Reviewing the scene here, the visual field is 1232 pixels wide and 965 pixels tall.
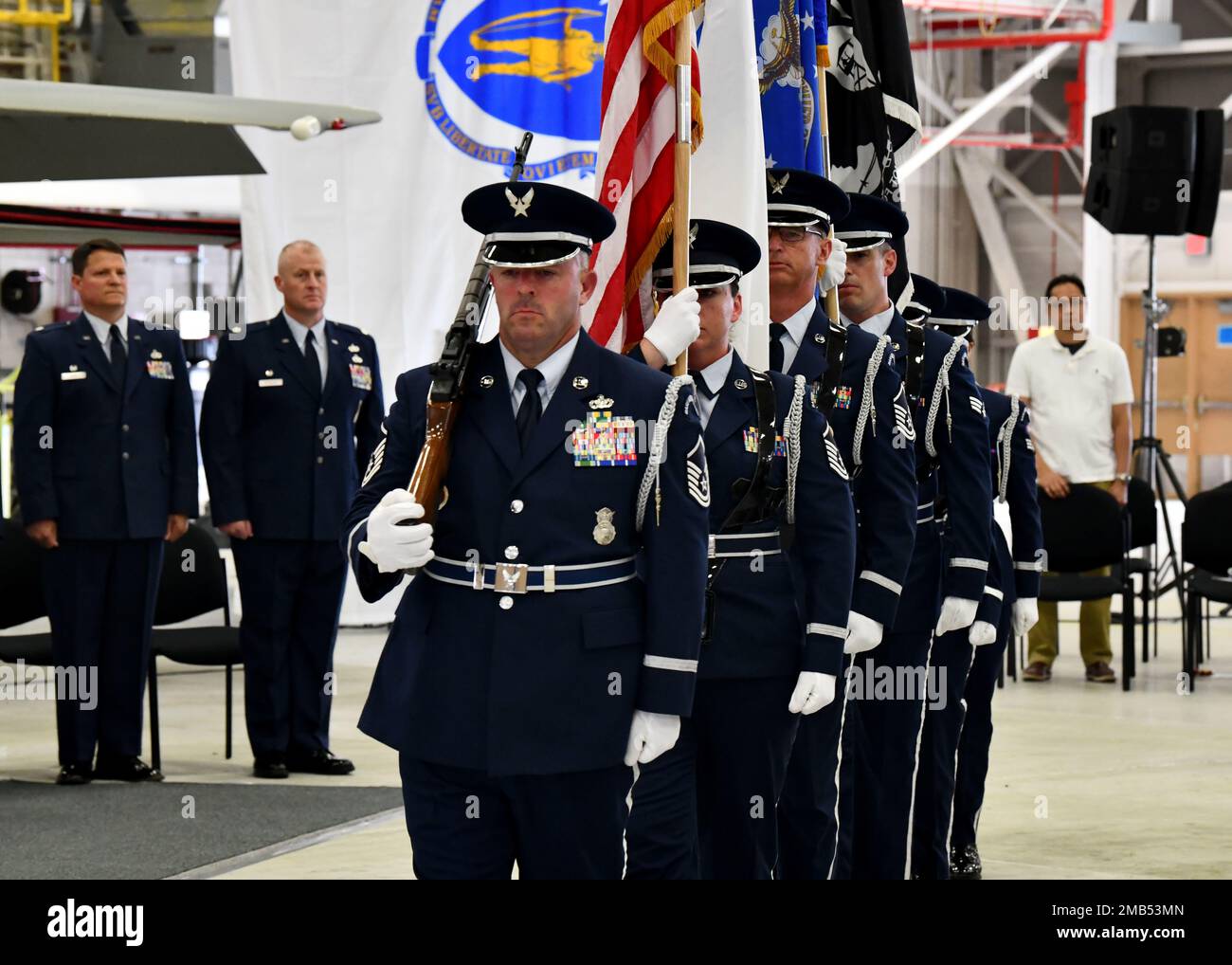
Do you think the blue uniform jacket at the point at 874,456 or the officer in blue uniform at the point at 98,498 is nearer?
the blue uniform jacket at the point at 874,456

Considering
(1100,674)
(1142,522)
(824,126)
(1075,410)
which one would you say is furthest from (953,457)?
(1142,522)

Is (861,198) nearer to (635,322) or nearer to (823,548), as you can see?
Answer: (635,322)

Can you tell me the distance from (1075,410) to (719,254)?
6.03m

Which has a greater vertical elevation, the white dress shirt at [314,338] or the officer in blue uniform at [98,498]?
the white dress shirt at [314,338]

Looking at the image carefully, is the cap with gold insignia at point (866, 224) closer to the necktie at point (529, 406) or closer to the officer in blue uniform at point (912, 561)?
the officer in blue uniform at point (912, 561)

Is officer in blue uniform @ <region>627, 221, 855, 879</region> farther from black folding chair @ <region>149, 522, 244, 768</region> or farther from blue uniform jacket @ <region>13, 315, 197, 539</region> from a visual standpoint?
black folding chair @ <region>149, 522, 244, 768</region>

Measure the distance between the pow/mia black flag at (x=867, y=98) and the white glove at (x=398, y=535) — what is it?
2.75m

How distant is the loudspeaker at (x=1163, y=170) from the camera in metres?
10.4

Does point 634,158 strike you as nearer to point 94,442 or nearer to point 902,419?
point 902,419

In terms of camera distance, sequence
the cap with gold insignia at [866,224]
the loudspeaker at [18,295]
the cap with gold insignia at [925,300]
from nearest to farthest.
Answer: the cap with gold insignia at [866,224] < the cap with gold insignia at [925,300] < the loudspeaker at [18,295]

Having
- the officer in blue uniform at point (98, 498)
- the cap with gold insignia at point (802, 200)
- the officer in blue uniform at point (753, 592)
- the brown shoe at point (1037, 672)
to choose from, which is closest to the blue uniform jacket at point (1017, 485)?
the cap with gold insignia at point (802, 200)

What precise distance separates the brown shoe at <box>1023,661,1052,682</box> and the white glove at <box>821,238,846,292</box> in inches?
201

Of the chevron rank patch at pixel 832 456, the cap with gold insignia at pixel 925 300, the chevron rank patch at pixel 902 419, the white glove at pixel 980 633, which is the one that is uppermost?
the cap with gold insignia at pixel 925 300
